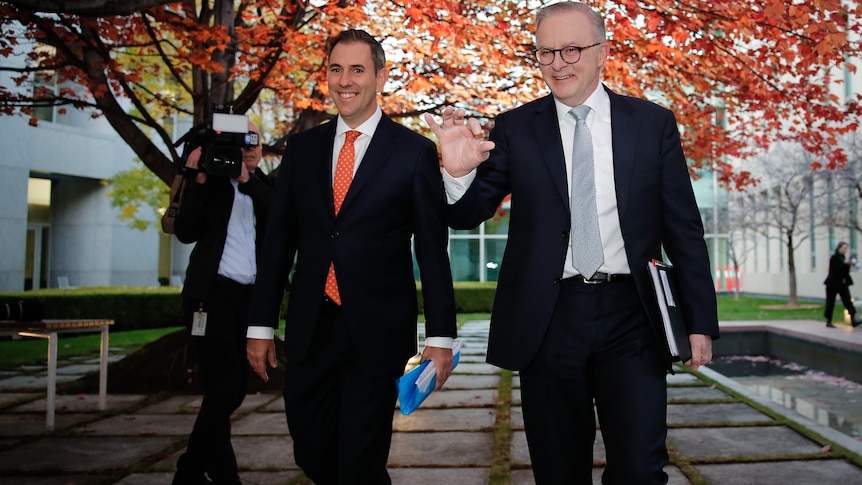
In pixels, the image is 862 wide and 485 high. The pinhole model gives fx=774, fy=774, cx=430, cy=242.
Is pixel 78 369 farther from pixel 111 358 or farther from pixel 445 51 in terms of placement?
pixel 445 51

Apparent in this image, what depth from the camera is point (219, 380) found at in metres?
4.26

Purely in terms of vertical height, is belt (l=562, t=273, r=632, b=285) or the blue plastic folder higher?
belt (l=562, t=273, r=632, b=285)

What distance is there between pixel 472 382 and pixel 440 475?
4.07 meters

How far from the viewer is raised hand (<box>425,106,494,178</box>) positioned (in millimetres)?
2676

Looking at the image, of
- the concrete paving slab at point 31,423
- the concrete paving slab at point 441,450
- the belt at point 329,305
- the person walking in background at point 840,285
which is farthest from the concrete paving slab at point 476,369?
the person walking in background at point 840,285

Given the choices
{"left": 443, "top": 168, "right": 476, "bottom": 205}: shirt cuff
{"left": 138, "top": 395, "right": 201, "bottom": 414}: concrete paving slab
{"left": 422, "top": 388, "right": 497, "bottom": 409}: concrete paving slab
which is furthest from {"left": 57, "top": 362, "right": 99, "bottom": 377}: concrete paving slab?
{"left": 443, "top": 168, "right": 476, "bottom": 205}: shirt cuff

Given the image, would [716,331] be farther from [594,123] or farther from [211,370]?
[211,370]

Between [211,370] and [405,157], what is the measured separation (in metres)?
1.90

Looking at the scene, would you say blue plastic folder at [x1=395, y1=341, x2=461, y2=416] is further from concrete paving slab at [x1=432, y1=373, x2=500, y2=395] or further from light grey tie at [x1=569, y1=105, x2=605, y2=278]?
concrete paving slab at [x1=432, y1=373, x2=500, y2=395]

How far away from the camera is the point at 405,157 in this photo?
10.4 ft

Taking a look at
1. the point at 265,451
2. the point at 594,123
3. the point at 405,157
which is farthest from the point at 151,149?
the point at 594,123

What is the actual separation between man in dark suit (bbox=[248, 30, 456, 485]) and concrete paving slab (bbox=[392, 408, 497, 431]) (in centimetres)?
316

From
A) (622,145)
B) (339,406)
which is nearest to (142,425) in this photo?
(339,406)

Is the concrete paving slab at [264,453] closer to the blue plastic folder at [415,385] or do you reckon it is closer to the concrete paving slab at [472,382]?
the blue plastic folder at [415,385]
